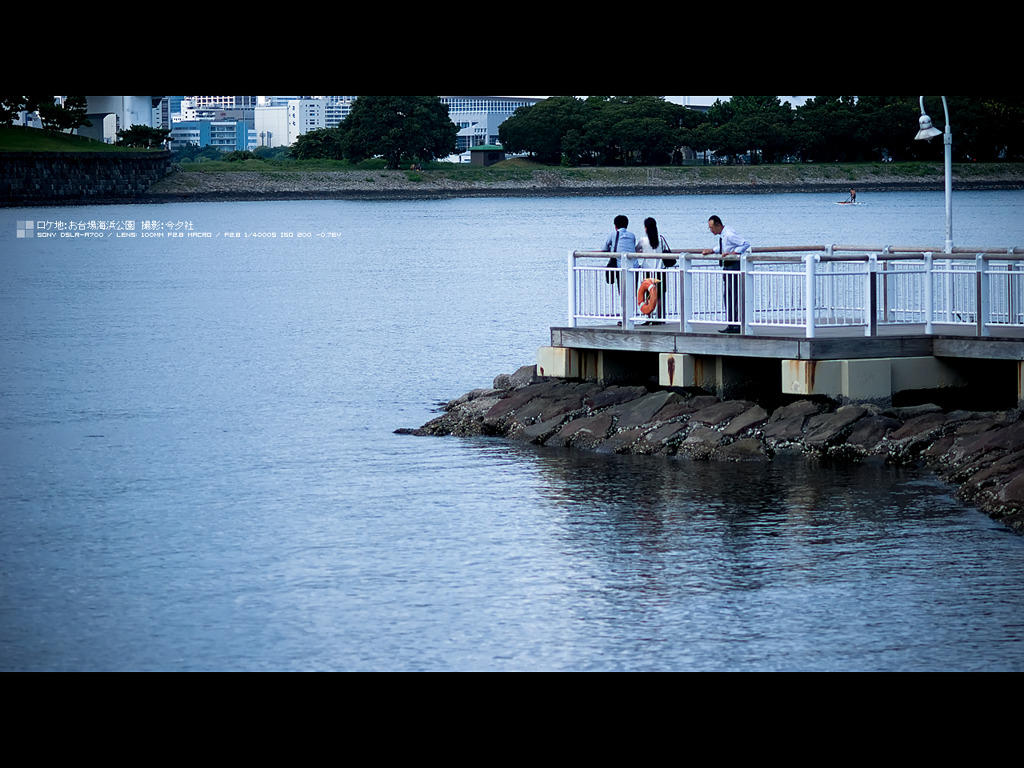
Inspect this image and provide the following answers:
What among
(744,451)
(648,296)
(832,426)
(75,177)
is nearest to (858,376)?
(832,426)

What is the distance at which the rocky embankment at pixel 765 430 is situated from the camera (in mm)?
18141

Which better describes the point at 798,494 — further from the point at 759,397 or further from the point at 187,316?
the point at 187,316

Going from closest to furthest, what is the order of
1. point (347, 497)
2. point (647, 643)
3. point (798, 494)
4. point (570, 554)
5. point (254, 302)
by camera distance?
1. point (647, 643)
2. point (570, 554)
3. point (798, 494)
4. point (347, 497)
5. point (254, 302)

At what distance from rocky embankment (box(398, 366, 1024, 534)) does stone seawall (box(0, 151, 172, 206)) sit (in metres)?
121

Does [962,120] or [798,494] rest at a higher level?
[962,120]

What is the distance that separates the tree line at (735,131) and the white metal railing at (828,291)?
125054mm

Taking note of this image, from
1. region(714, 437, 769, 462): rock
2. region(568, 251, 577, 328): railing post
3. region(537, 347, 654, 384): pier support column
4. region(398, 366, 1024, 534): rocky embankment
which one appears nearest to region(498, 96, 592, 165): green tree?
region(568, 251, 577, 328): railing post

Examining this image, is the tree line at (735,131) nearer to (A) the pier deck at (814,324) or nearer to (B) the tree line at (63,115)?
(B) the tree line at (63,115)

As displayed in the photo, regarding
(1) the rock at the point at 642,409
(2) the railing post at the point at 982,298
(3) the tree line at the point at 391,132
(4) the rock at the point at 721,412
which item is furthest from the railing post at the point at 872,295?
(3) the tree line at the point at 391,132

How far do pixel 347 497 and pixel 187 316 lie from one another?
37460 mm

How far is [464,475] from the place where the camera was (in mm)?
21141
